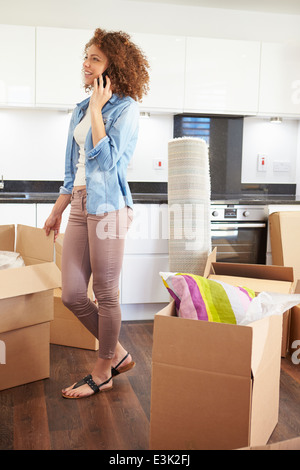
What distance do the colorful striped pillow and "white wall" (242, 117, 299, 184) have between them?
2720mm

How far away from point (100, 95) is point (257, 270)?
48.8 inches

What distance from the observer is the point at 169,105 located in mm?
3824

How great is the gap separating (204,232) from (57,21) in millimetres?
1936

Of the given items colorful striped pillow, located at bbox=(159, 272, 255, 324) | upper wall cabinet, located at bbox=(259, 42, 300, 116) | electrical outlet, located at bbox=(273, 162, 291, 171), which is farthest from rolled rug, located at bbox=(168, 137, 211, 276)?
colorful striped pillow, located at bbox=(159, 272, 255, 324)

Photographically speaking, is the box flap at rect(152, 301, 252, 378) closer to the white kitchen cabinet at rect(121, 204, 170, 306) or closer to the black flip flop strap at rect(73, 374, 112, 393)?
the black flip flop strap at rect(73, 374, 112, 393)

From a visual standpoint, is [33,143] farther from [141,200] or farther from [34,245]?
[34,245]

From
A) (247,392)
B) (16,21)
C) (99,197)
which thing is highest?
(16,21)

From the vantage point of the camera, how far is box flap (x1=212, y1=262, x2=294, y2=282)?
2.73 meters

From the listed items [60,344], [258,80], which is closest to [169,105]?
[258,80]

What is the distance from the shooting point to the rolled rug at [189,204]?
3152mm

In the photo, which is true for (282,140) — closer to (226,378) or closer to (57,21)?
(57,21)

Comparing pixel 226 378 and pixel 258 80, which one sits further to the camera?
pixel 258 80

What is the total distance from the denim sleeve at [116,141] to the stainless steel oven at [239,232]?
5.27 feet
